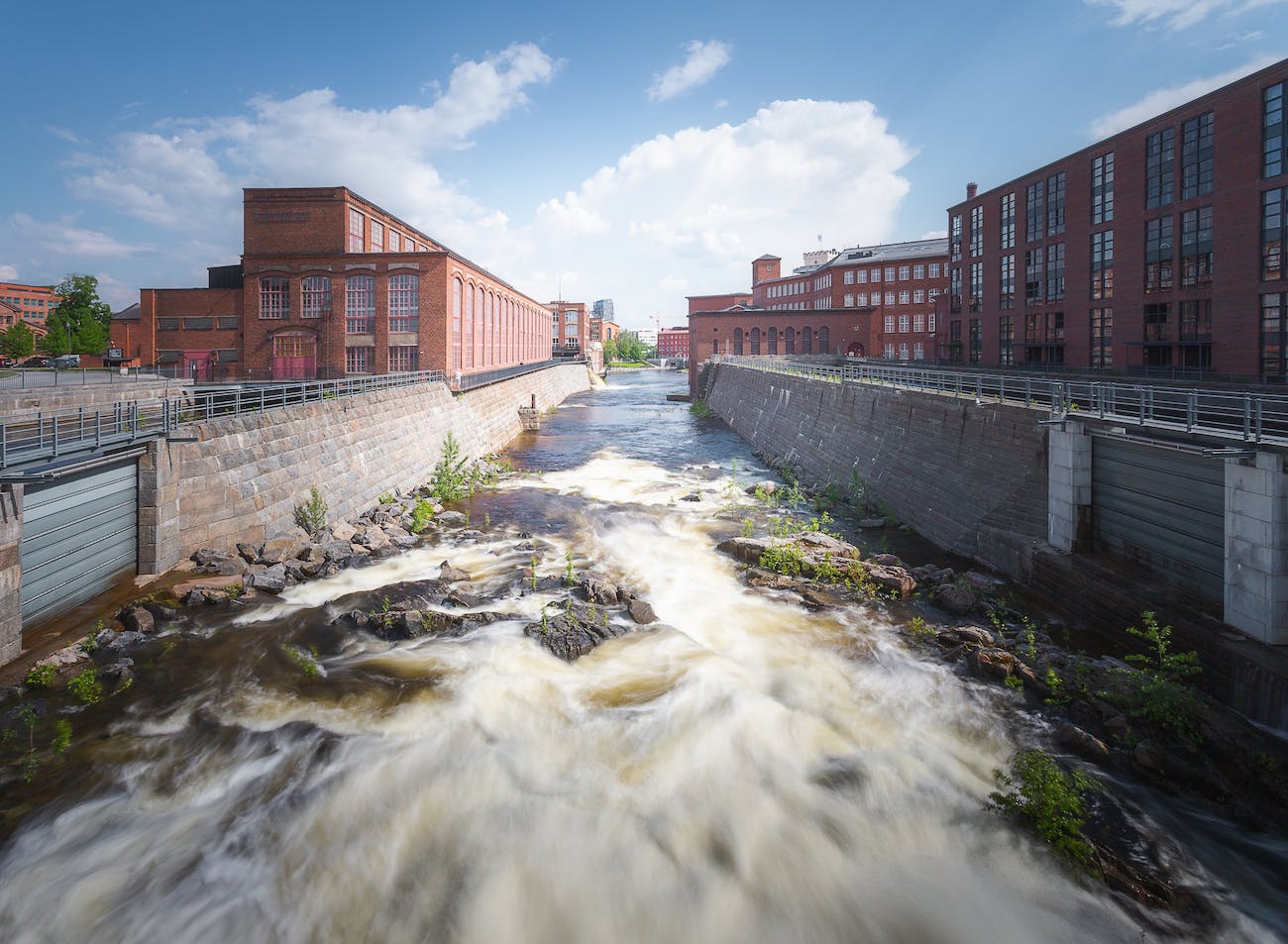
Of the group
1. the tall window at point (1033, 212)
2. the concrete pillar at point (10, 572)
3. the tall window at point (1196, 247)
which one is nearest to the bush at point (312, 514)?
the concrete pillar at point (10, 572)

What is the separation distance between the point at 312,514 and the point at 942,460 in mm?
16274

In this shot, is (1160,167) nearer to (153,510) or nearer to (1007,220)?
(1007,220)

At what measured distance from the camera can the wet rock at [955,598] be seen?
507 inches

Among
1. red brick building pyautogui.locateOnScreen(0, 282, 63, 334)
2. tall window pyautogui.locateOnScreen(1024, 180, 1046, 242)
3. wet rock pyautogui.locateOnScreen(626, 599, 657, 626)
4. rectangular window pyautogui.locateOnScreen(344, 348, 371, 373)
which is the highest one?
red brick building pyautogui.locateOnScreen(0, 282, 63, 334)

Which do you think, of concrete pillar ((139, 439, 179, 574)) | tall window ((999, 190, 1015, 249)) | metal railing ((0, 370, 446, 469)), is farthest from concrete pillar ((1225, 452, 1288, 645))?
tall window ((999, 190, 1015, 249))

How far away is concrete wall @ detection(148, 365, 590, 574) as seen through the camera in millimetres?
13656

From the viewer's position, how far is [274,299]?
1646 inches

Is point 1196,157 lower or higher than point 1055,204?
lower

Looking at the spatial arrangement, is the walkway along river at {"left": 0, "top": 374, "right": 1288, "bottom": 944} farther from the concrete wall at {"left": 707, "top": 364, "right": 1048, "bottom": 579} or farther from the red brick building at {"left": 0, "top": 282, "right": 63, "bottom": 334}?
the red brick building at {"left": 0, "top": 282, "right": 63, "bottom": 334}

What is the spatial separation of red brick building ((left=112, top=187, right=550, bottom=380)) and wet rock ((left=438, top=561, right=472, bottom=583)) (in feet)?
91.6

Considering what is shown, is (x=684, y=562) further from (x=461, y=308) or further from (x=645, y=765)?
(x=461, y=308)

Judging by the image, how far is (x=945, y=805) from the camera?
770cm

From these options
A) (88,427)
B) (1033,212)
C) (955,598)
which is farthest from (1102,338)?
(88,427)

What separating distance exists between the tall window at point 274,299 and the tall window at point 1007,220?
47.6 m
